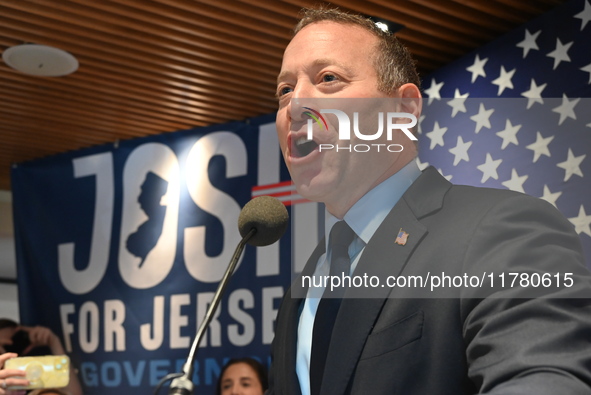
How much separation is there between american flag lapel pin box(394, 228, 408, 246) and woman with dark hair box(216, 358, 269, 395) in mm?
3937

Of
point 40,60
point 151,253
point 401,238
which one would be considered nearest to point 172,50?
point 40,60

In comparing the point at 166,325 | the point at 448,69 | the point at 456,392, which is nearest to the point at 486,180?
the point at 448,69

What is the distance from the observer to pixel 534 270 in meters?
0.96

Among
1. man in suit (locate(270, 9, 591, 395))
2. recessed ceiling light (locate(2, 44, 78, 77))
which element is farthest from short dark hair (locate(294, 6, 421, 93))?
recessed ceiling light (locate(2, 44, 78, 77))

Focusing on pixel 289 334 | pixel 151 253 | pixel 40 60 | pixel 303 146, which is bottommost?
pixel 289 334

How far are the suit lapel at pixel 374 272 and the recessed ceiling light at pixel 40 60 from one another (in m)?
3.97

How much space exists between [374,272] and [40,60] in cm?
420

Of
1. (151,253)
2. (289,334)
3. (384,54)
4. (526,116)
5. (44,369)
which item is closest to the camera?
(289,334)

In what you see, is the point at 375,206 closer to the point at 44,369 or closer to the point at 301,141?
the point at 301,141

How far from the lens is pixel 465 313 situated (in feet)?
3.40

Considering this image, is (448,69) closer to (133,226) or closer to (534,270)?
(133,226)

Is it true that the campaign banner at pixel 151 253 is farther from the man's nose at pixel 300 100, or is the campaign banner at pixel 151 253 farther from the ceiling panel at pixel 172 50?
the man's nose at pixel 300 100

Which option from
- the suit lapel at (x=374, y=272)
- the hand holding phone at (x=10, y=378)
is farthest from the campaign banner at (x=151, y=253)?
the suit lapel at (x=374, y=272)

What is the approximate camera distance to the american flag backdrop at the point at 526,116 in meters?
3.79
